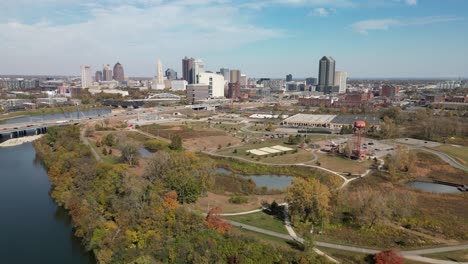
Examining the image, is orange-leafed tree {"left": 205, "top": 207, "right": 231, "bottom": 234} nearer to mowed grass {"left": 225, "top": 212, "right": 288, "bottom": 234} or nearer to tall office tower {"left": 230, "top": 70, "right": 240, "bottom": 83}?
mowed grass {"left": 225, "top": 212, "right": 288, "bottom": 234}

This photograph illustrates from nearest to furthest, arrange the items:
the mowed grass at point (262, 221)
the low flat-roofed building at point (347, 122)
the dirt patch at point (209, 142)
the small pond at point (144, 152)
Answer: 1. the mowed grass at point (262, 221)
2. the small pond at point (144, 152)
3. the dirt patch at point (209, 142)
4. the low flat-roofed building at point (347, 122)

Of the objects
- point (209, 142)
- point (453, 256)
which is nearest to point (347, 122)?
point (209, 142)

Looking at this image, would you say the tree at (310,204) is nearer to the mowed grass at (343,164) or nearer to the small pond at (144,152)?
the mowed grass at (343,164)

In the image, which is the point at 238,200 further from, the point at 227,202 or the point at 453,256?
the point at 453,256

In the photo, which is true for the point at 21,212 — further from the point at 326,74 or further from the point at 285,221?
the point at 326,74

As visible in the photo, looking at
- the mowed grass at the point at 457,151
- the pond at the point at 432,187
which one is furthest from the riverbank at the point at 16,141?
the mowed grass at the point at 457,151
